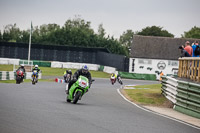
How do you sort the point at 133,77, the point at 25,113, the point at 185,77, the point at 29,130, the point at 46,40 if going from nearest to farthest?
the point at 29,130
the point at 25,113
the point at 185,77
the point at 133,77
the point at 46,40

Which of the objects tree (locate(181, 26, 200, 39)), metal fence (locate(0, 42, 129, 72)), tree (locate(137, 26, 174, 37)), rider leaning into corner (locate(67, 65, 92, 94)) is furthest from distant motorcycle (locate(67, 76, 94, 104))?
tree (locate(181, 26, 200, 39))

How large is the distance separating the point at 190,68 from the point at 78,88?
5692 mm

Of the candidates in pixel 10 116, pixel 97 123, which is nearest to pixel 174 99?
pixel 97 123

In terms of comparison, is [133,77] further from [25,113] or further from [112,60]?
[25,113]

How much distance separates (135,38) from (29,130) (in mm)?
63669

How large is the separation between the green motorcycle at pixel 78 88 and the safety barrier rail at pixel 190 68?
4.62 meters

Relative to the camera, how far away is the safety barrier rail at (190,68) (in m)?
17.2

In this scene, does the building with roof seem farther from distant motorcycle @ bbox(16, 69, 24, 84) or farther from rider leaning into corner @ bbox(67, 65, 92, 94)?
rider leaning into corner @ bbox(67, 65, 92, 94)

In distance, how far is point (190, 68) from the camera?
1847 cm

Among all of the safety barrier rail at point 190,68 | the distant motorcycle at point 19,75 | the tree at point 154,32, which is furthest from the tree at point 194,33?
the safety barrier rail at point 190,68

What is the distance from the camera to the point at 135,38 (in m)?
71.1

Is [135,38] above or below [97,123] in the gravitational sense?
above

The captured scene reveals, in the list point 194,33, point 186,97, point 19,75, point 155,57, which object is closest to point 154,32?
point 194,33

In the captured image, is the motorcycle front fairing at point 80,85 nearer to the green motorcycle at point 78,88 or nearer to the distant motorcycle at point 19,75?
the green motorcycle at point 78,88
